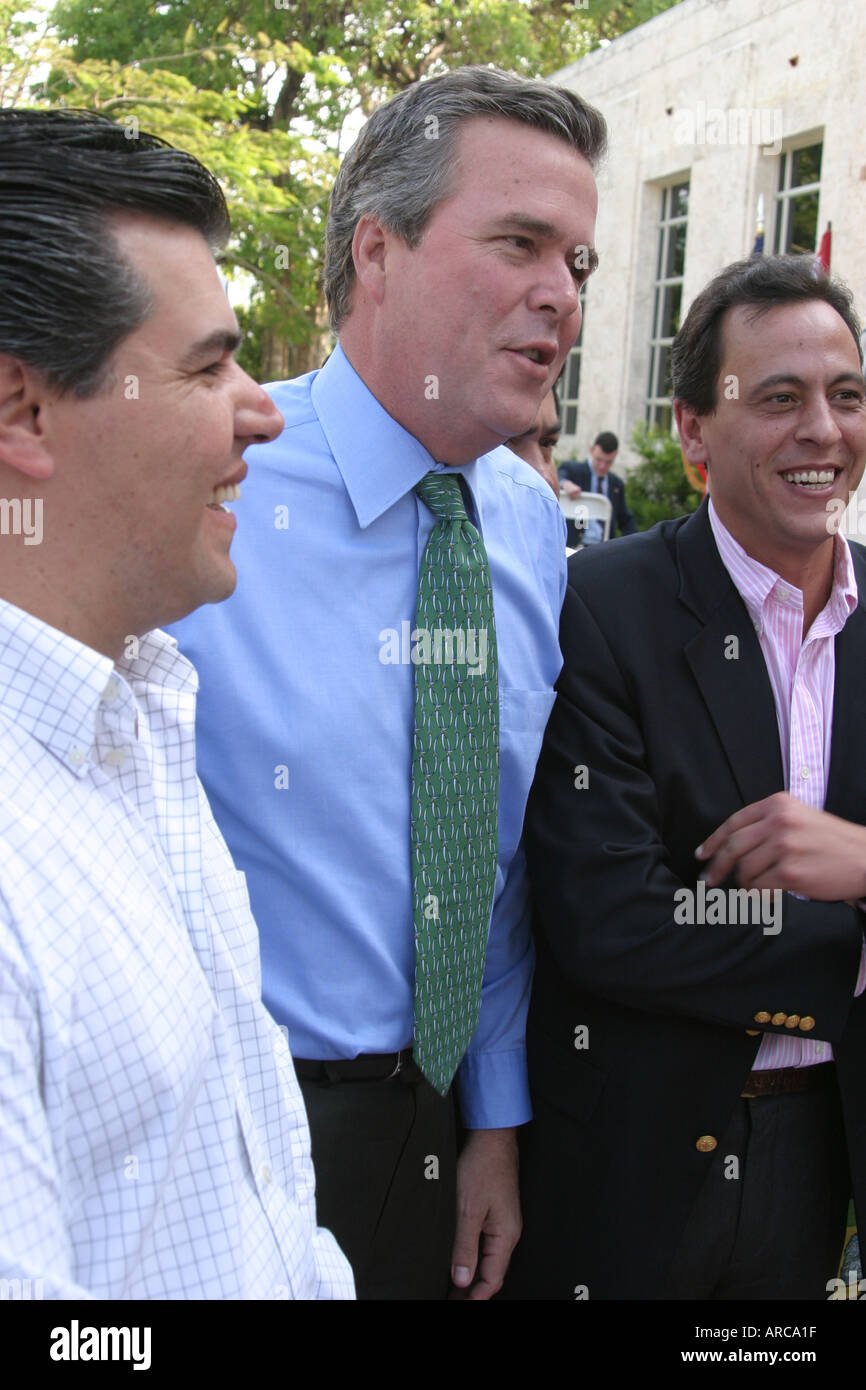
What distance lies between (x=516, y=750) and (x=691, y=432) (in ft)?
2.73

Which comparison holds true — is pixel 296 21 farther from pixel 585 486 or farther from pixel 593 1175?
pixel 593 1175

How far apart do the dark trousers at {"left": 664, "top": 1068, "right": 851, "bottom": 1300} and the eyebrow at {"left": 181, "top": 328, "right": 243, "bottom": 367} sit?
1.58 metres

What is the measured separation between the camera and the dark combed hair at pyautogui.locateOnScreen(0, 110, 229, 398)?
1311 millimetres

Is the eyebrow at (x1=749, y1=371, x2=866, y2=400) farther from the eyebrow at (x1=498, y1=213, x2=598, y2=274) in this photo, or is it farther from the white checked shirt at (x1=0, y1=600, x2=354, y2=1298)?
the white checked shirt at (x1=0, y1=600, x2=354, y2=1298)

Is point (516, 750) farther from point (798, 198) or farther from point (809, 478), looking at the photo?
point (798, 198)

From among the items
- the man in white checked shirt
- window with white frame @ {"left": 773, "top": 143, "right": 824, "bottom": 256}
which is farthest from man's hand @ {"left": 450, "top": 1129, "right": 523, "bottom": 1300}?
window with white frame @ {"left": 773, "top": 143, "right": 824, "bottom": 256}

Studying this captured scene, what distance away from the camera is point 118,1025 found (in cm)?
121

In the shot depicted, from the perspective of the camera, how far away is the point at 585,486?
41.2ft

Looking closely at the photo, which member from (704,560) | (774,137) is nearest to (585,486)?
(774,137)

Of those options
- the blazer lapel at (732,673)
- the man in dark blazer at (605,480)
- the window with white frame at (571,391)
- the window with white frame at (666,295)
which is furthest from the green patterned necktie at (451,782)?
the window with white frame at (571,391)

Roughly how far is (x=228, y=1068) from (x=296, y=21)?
2076 cm

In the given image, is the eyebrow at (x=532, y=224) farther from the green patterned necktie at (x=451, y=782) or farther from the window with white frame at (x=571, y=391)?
the window with white frame at (x=571, y=391)

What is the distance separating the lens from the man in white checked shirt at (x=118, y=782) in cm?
117

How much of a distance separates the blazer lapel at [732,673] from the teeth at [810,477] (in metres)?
0.19
